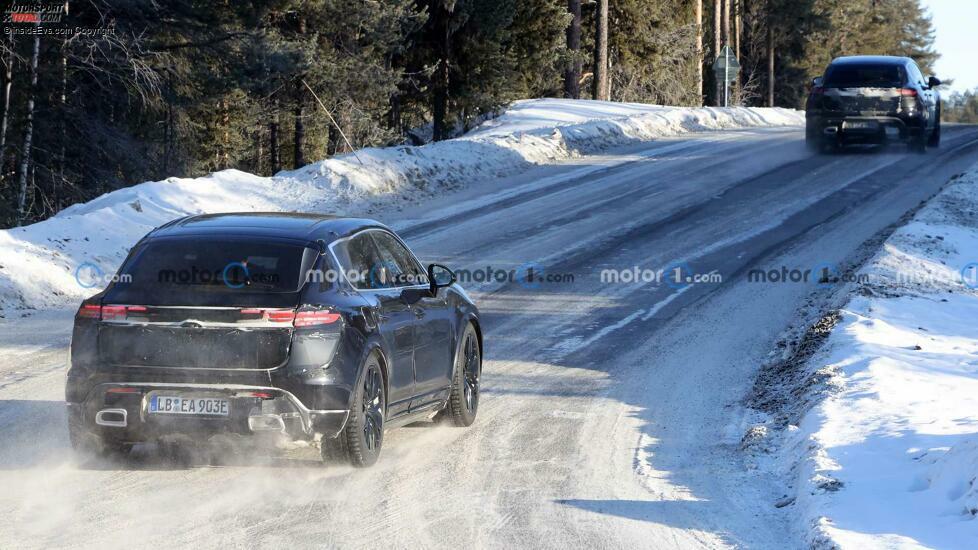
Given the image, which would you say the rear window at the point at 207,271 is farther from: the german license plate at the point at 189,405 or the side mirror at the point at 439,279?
the side mirror at the point at 439,279

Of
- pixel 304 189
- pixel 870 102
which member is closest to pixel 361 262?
pixel 304 189

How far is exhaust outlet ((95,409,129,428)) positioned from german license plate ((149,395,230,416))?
6.3 inches

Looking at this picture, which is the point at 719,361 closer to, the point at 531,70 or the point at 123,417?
A: the point at 123,417

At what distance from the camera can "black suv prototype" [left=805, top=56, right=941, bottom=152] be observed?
26.1m

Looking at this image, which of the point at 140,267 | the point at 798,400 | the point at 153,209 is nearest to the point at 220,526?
the point at 140,267

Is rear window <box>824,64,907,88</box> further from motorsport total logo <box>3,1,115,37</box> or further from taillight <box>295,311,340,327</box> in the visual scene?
taillight <box>295,311,340,327</box>

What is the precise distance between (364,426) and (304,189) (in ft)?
42.2

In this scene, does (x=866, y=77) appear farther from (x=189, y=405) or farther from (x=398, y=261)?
(x=189, y=405)

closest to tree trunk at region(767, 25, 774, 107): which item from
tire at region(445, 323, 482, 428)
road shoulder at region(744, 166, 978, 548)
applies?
road shoulder at region(744, 166, 978, 548)

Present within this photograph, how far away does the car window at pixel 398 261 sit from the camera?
26.1ft

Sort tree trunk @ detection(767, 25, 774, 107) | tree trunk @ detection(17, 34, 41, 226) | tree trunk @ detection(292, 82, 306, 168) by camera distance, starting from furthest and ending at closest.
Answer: tree trunk @ detection(767, 25, 774, 107)
tree trunk @ detection(292, 82, 306, 168)
tree trunk @ detection(17, 34, 41, 226)

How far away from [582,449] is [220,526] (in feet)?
8.78

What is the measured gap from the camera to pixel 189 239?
7141mm

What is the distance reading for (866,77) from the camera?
26.1m
